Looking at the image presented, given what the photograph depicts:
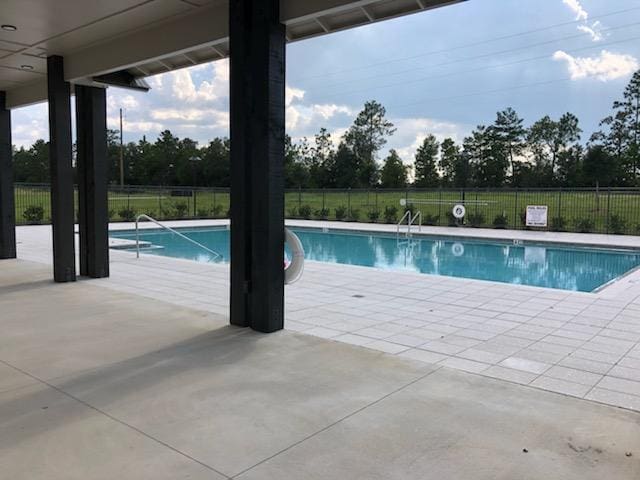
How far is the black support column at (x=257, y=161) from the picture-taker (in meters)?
4.17

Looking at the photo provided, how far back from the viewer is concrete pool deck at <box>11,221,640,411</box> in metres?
3.49

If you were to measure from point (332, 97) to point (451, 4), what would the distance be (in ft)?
128

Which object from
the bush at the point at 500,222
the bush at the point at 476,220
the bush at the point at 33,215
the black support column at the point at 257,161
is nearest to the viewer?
the black support column at the point at 257,161

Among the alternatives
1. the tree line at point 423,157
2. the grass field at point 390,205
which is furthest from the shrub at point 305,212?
the tree line at point 423,157

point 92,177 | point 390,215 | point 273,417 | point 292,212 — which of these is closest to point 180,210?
point 292,212

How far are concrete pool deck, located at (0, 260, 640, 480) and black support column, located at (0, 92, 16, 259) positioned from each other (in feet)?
18.3

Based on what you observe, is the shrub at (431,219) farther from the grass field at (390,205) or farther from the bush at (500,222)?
the bush at (500,222)

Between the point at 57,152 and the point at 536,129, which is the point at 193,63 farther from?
the point at 536,129

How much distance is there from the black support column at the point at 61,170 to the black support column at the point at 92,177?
0.64 ft

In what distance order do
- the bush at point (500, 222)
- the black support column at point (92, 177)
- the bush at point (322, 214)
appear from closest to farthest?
the black support column at point (92, 177) < the bush at point (500, 222) < the bush at point (322, 214)

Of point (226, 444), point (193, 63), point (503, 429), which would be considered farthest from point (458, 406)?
point (193, 63)

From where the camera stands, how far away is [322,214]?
20.5m

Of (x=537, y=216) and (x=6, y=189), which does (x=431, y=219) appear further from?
(x=6, y=189)

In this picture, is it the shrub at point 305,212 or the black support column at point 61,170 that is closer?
the black support column at point 61,170
